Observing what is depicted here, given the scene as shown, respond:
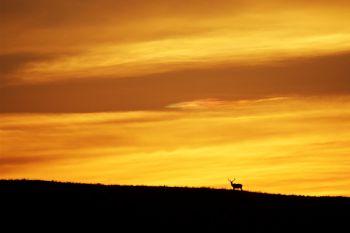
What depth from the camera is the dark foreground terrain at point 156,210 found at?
52844 mm

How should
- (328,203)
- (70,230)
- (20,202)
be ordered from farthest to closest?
(328,203), (20,202), (70,230)

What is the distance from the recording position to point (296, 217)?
5856cm

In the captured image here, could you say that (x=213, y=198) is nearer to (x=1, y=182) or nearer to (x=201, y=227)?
(x=201, y=227)

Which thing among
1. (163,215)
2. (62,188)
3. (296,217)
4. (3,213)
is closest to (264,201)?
(296,217)

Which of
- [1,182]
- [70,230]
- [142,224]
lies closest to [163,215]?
[142,224]

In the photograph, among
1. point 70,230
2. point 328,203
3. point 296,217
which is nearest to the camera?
point 70,230

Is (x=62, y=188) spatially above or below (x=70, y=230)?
above

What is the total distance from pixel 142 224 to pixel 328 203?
50.1ft

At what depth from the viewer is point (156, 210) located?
55969mm

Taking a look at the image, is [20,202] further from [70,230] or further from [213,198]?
[213,198]

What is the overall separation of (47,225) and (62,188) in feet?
24.8

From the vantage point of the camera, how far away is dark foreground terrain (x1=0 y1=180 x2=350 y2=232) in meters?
52.8

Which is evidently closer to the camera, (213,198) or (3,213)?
(3,213)

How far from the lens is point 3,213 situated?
53031 millimetres
